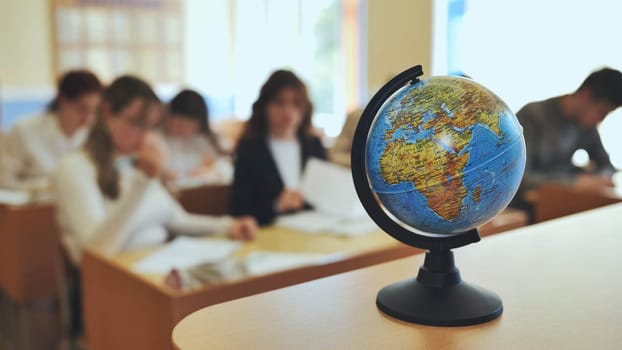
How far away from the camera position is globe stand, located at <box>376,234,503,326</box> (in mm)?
854

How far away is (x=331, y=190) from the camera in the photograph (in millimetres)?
2680

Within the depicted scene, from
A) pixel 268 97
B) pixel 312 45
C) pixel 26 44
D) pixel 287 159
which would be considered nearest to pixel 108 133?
pixel 268 97

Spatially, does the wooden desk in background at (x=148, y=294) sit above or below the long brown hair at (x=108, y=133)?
below

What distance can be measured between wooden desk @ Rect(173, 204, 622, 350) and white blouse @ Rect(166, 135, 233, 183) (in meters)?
3.18

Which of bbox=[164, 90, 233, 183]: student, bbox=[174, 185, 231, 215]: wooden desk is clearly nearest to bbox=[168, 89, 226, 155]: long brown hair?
bbox=[164, 90, 233, 183]: student

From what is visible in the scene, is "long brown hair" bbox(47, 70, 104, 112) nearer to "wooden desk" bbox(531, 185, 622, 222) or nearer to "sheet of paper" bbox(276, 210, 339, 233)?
"sheet of paper" bbox(276, 210, 339, 233)

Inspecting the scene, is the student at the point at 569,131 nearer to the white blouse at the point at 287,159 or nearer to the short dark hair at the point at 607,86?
the short dark hair at the point at 607,86

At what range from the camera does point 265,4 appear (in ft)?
25.4

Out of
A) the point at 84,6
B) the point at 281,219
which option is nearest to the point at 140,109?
the point at 281,219

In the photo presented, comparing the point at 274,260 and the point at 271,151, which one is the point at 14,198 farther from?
the point at 274,260

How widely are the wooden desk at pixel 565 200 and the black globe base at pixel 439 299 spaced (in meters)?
1.46

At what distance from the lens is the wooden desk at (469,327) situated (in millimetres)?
802

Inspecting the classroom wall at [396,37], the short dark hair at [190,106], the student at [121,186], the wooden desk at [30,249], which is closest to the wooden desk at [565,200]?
the student at [121,186]

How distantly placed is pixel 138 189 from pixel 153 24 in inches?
204
